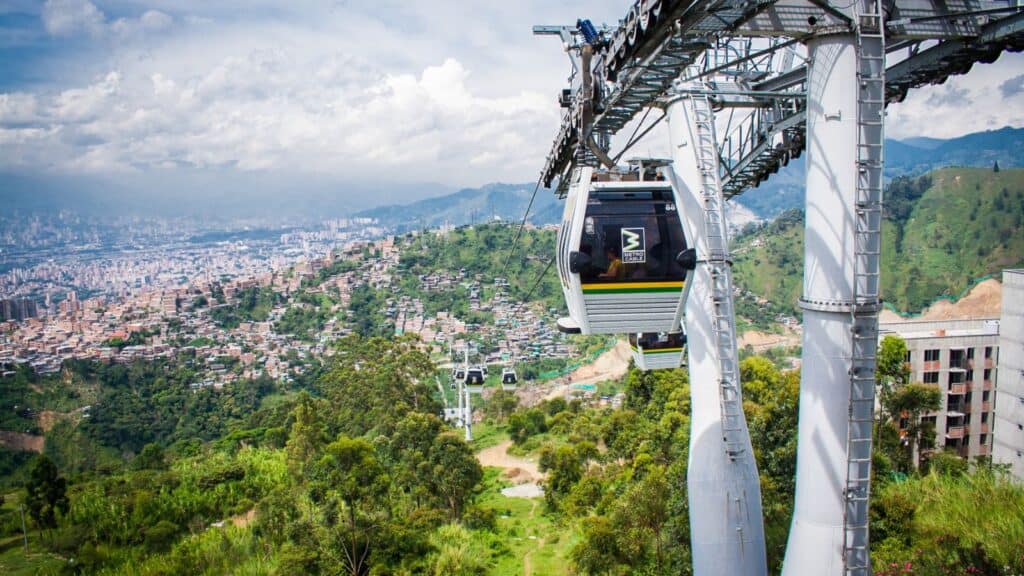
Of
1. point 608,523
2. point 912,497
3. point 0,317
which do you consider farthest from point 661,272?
point 0,317

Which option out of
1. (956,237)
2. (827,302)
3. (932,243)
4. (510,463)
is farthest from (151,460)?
(956,237)

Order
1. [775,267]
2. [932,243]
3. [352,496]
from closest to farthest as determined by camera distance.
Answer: [352,496] < [932,243] < [775,267]

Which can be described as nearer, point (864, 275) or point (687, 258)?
point (864, 275)

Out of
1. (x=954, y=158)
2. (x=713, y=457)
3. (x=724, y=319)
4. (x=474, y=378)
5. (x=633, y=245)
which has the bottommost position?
(x=474, y=378)

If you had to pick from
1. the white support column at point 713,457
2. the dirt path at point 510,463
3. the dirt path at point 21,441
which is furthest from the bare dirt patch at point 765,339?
the white support column at point 713,457

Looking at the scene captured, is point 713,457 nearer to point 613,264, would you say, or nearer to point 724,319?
point 724,319

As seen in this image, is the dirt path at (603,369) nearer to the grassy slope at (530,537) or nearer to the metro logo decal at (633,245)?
the grassy slope at (530,537)

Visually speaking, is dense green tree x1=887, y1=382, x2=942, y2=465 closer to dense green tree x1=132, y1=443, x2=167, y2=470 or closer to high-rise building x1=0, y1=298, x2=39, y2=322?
dense green tree x1=132, y1=443, x2=167, y2=470

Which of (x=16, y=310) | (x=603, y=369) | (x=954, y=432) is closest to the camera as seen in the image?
(x=954, y=432)
